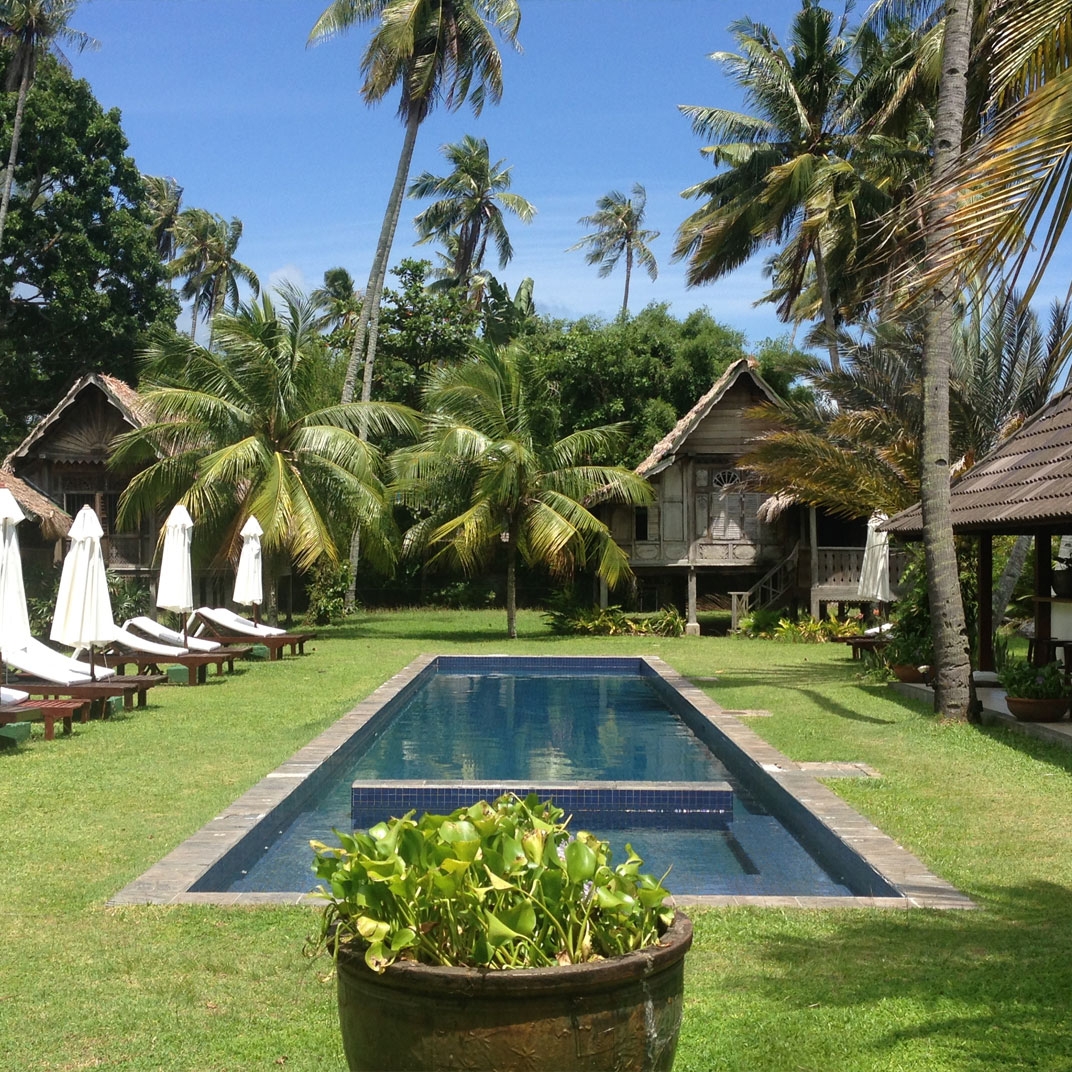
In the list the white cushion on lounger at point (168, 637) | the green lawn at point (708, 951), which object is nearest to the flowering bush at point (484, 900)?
the green lawn at point (708, 951)

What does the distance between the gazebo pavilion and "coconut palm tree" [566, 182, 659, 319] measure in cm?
3490

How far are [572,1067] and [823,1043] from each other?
1552 millimetres

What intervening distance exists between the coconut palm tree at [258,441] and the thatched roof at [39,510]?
41.1 inches

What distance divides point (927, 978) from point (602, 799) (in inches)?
157

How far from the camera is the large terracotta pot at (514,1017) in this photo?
248 centimetres

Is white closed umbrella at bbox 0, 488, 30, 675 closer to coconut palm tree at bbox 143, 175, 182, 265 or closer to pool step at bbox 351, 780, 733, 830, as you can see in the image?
pool step at bbox 351, 780, 733, 830

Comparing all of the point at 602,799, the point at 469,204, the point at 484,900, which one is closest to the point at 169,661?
the point at 602,799

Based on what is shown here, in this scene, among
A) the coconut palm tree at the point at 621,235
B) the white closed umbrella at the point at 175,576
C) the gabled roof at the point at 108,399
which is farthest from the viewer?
the coconut palm tree at the point at 621,235

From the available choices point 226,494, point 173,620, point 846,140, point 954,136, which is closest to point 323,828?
point 954,136

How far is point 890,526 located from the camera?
13.6 metres

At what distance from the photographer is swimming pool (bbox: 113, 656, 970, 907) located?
240 inches

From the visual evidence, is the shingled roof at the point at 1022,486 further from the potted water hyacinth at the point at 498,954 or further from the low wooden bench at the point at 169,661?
the low wooden bench at the point at 169,661

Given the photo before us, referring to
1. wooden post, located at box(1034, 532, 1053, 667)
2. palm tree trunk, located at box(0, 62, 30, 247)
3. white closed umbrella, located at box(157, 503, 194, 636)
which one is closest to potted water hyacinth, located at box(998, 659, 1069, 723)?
wooden post, located at box(1034, 532, 1053, 667)

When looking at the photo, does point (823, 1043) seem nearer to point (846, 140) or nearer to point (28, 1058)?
point (28, 1058)
